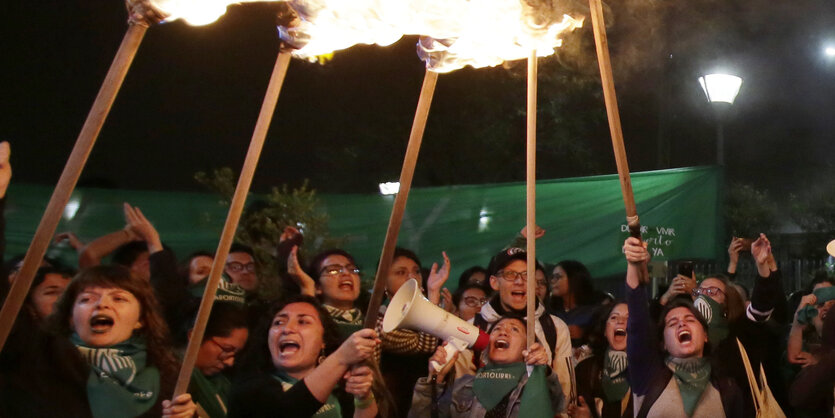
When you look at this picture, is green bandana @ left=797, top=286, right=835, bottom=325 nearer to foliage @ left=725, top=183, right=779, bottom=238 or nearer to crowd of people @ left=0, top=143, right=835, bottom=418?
crowd of people @ left=0, top=143, right=835, bottom=418

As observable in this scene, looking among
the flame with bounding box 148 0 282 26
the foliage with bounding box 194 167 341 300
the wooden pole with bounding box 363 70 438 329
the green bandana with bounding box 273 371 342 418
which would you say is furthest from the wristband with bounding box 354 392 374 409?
the foliage with bounding box 194 167 341 300

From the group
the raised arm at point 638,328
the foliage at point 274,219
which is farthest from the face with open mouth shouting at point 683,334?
the foliage at point 274,219

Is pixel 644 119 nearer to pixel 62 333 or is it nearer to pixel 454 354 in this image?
pixel 454 354

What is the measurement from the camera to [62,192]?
2.66 m

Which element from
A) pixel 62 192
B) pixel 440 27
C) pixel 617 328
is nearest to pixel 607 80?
pixel 440 27

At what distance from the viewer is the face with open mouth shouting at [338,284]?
4.93 meters

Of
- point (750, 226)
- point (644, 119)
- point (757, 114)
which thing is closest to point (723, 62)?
point (644, 119)

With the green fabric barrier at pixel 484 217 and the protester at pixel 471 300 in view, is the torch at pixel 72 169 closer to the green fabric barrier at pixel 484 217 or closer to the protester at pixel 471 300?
the protester at pixel 471 300

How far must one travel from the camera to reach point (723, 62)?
1186 cm

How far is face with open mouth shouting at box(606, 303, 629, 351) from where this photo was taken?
5.36 m

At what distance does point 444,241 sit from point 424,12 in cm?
541

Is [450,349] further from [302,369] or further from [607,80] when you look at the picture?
[607,80]

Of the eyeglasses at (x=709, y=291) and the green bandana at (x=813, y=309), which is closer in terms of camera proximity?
the eyeglasses at (x=709, y=291)

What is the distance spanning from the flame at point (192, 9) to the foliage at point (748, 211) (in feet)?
49.9
